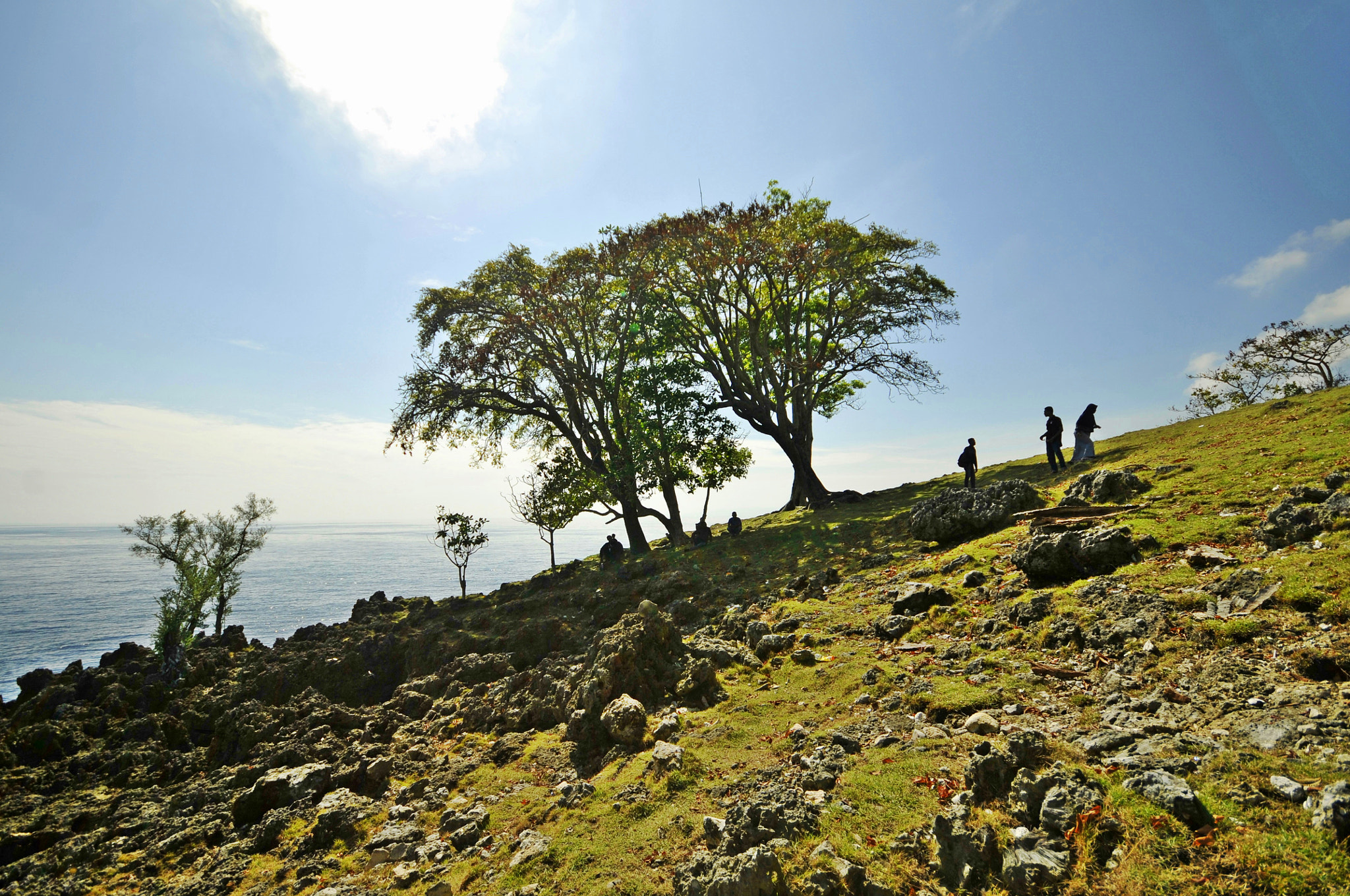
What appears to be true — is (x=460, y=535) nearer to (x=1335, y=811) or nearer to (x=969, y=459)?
(x=969, y=459)

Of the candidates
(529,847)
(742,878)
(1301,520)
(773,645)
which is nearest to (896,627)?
(773,645)

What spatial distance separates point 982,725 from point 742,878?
3.33m

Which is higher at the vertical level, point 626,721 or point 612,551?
point 612,551

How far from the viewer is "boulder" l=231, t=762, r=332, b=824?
9297 mm

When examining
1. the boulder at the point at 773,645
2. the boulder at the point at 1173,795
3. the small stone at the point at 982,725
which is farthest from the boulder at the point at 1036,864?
the boulder at the point at 773,645

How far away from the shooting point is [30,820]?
11109mm

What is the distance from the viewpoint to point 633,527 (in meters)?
30.9

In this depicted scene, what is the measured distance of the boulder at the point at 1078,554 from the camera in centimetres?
937

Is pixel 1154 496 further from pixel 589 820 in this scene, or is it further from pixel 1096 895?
pixel 589 820

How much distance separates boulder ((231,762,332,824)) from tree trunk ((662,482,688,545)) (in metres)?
21.6

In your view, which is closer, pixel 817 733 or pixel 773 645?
pixel 817 733

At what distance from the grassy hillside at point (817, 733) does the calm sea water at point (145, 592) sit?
2115 cm

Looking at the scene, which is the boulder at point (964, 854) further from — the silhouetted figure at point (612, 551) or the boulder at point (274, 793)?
the silhouetted figure at point (612, 551)

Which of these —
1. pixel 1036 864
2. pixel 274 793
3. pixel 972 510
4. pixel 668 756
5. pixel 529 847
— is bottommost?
pixel 274 793
